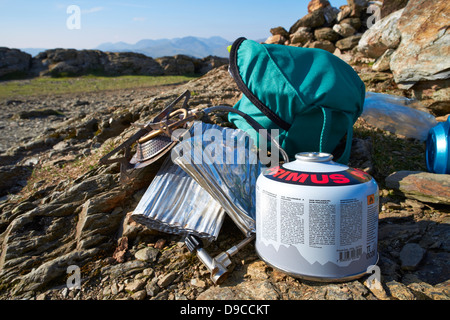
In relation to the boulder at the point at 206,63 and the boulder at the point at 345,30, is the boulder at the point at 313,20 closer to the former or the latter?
the boulder at the point at 345,30

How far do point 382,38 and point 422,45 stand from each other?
116 cm

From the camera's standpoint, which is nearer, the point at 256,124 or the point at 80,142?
the point at 256,124

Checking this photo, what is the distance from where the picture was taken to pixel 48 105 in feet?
46.1

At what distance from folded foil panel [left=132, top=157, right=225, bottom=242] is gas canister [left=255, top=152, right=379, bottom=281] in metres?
0.60

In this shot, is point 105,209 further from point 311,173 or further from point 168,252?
point 311,173

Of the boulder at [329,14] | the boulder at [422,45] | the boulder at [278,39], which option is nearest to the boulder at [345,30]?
the boulder at [329,14]

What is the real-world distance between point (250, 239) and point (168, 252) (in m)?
0.64

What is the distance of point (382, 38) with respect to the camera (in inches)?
245

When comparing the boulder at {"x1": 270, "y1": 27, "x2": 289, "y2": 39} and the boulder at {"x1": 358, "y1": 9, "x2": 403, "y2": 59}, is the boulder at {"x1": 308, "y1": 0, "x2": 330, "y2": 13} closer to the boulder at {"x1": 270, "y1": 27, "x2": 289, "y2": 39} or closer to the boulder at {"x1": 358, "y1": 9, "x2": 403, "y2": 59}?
the boulder at {"x1": 270, "y1": 27, "x2": 289, "y2": 39}

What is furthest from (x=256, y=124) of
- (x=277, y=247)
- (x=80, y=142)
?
(x=80, y=142)

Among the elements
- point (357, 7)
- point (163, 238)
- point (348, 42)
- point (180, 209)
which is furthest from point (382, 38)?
point (163, 238)

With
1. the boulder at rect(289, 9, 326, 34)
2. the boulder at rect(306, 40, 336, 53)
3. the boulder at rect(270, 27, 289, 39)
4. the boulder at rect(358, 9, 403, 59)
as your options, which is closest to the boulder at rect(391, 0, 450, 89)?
the boulder at rect(358, 9, 403, 59)

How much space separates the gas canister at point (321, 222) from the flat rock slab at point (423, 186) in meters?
1.24

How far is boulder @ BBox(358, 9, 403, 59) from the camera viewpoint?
5.99m
